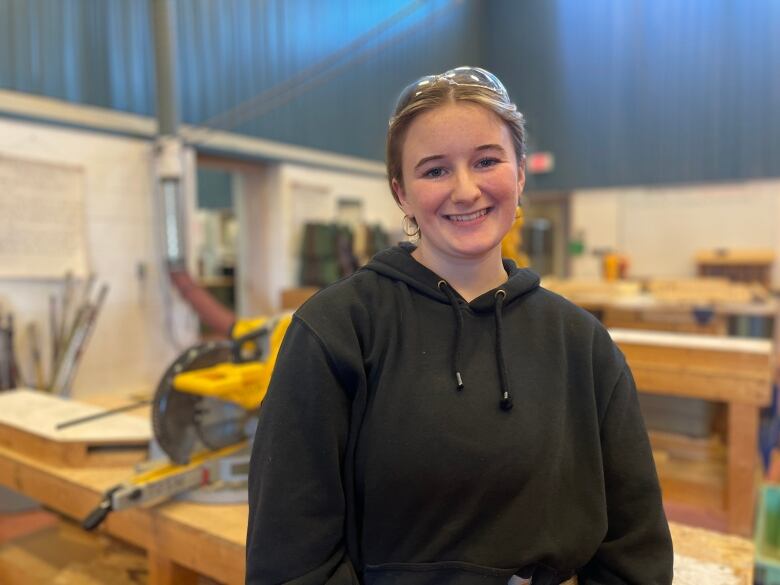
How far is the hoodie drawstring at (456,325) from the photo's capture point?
0.87 meters

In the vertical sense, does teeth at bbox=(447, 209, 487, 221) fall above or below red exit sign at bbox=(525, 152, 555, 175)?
below

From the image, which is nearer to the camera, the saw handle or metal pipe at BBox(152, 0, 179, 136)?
the saw handle

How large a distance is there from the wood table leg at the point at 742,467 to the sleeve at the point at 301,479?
1901mm

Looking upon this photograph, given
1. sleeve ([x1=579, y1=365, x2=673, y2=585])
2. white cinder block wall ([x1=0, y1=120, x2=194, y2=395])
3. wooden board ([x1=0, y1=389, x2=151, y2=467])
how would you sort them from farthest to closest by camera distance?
white cinder block wall ([x1=0, y1=120, x2=194, y2=395]) → wooden board ([x1=0, y1=389, x2=151, y2=467]) → sleeve ([x1=579, y1=365, x2=673, y2=585])

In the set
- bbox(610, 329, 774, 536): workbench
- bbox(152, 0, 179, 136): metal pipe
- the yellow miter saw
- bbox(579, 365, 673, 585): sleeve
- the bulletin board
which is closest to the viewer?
bbox(579, 365, 673, 585): sleeve

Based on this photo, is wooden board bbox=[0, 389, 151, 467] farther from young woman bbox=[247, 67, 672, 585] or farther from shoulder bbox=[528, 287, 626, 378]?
shoulder bbox=[528, 287, 626, 378]

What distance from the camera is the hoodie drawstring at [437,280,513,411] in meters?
0.87

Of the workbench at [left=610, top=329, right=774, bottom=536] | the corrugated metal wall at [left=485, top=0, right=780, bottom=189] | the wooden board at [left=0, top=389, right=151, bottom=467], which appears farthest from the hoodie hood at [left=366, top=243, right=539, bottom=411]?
the corrugated metal wall at [left=485, top=0, right=780, bottom=189]

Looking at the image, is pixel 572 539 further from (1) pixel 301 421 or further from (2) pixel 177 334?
(2) pixel 177 334

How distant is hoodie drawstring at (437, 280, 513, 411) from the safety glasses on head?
30 centimetres

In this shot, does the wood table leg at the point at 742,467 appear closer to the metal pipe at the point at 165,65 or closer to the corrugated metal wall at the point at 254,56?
the metal pipe at the point at 165,65

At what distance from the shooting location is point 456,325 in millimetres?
920

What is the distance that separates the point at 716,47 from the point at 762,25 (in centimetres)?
45

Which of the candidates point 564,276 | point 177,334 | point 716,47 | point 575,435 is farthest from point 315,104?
point 575,435
